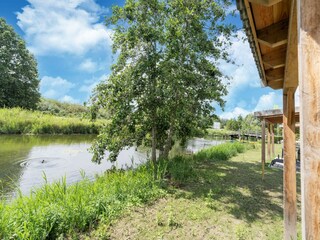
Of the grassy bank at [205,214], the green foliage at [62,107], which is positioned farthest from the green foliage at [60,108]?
the grassy bank at [205,214]

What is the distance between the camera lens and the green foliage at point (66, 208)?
122 inches

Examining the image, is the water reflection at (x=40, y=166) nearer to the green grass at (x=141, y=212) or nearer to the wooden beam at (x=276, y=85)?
the green grass at (x=141, y=212)

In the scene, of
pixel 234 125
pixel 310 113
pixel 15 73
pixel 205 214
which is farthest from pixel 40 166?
pixel 234 125

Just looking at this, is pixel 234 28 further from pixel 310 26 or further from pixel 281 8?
pixel 310 26

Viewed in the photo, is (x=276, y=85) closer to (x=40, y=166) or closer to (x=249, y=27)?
(x=249, y=27)

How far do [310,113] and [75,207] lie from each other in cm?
361

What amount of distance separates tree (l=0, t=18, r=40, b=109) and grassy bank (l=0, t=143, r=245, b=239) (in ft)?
86.6

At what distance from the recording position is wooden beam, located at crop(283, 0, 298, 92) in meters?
1.66

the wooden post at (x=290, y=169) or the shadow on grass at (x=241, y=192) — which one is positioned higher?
the wooden post at (x=290, y=169)

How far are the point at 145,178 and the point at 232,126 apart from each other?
4720 cm

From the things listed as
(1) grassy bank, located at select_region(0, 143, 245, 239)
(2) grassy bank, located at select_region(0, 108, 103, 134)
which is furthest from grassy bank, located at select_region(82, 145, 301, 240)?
(2) grassy bank, located at select_region(0, 108, 103, 134)

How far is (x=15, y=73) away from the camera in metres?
27.4

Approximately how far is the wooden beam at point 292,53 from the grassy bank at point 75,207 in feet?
10.7

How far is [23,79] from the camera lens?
93.3 feet
